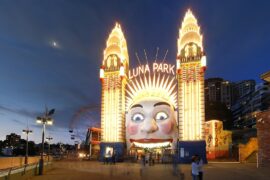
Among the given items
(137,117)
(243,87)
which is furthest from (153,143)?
(243,87)

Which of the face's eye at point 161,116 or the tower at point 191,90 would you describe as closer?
the tower at point 191,90

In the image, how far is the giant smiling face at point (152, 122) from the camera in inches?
1959

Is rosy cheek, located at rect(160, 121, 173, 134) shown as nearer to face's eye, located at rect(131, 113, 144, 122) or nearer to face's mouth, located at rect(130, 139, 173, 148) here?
face's mouth, located at rect(130, 139, 173, 148)

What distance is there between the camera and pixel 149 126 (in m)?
49.0

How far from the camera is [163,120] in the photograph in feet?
164

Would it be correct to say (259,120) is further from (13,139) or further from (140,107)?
(13,139)

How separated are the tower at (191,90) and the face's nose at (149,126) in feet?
11.9

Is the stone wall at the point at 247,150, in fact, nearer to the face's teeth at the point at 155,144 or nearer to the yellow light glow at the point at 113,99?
the face's teeth at the point at 155,144

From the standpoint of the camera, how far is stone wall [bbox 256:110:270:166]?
34469 millimetres

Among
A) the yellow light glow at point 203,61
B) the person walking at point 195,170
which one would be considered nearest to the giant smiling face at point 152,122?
the yellow light glow at point 203,61

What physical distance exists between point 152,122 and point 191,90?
719 centimetres

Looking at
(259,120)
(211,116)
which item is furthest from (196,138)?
(211,116)

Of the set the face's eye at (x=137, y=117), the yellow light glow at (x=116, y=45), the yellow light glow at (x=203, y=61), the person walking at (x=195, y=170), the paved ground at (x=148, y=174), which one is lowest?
the paved ground at (x=148, y=174)

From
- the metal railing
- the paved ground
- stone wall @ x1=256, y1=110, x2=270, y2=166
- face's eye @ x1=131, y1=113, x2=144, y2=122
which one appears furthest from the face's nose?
the metal railing
